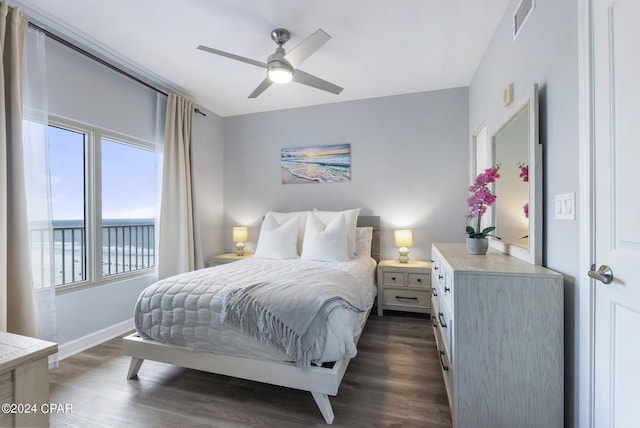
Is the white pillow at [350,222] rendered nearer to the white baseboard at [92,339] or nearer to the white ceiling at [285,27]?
the white ceiling at [285,27]

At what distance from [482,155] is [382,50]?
145 cm

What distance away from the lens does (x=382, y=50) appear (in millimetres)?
2508

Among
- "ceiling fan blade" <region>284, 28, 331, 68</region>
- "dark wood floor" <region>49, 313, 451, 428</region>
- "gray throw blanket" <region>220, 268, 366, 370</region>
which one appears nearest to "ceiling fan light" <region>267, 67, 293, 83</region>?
"ceiling fan blade" <region>284, 28, 331, 68</region>

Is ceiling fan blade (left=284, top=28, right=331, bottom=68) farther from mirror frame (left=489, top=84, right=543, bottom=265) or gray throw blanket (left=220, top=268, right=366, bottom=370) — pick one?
gray throw blanket (left=220, top=268, right=366, bottom=370)

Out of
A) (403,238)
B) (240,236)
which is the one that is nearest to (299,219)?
(240,236)

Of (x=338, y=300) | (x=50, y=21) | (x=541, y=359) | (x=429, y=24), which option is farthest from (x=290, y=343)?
(x=50, y=21)

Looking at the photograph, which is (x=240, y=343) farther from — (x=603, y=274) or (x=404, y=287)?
(x=404, y=287)

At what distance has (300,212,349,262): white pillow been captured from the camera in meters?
2.89

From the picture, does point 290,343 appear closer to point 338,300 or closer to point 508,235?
point 338,300

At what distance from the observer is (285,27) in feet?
7.14

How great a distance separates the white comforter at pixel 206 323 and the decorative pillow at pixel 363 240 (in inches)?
49.0

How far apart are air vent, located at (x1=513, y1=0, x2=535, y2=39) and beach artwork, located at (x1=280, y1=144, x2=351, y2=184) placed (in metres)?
2.08

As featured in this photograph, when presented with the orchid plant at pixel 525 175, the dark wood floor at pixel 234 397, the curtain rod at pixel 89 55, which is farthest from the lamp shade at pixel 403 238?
the curtain rod at pixel 89 55

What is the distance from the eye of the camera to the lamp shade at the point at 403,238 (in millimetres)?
3238
